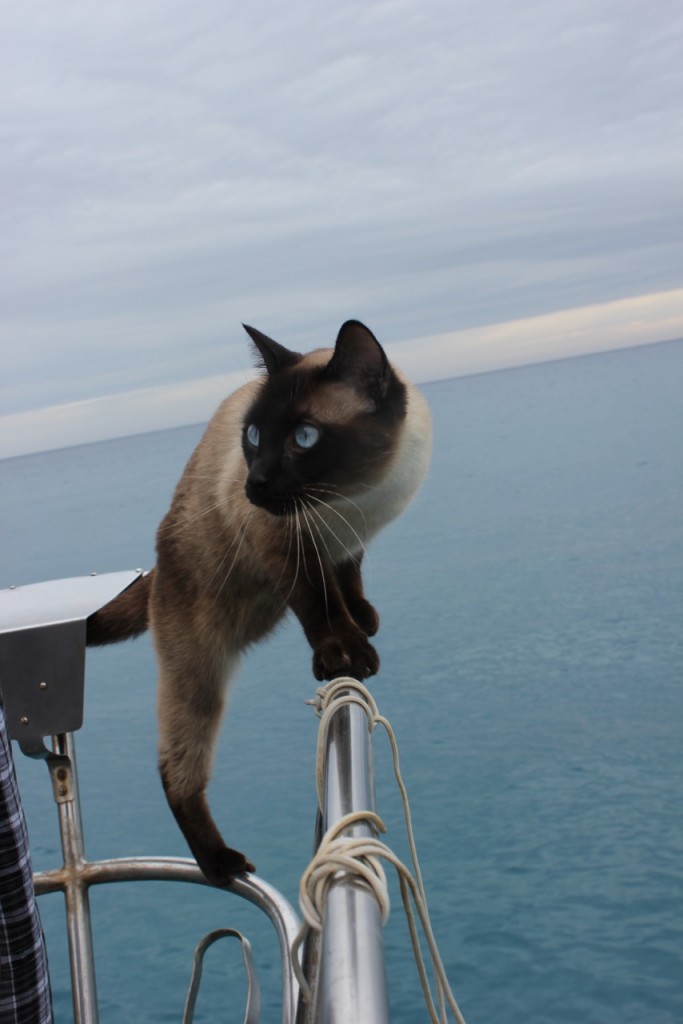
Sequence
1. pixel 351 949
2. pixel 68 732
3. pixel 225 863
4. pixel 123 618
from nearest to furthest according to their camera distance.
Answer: pixel 351 949 → pixel 68 732 → pixel 225 863 → pixel 123 618

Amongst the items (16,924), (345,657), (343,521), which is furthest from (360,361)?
(16,924)

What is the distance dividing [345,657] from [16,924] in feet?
1.84

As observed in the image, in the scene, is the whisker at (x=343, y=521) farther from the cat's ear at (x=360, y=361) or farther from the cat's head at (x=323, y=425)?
the cat's ear at (x=360, y=361)

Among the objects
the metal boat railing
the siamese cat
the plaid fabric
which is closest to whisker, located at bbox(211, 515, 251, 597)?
the siamese cat

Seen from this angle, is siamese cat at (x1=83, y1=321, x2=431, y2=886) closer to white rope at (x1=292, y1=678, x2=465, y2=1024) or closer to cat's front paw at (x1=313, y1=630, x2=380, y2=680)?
cat's front paw at (x1=313, y1=630, x2=380, y2=680)

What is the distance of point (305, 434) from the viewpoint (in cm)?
113

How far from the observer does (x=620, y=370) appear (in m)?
25.7

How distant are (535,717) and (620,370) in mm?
21690

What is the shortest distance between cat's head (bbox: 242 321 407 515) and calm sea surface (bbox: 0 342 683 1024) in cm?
31

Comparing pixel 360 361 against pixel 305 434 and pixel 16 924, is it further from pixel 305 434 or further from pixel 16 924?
pixel 16 924

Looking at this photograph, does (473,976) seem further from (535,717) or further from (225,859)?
(225,859)

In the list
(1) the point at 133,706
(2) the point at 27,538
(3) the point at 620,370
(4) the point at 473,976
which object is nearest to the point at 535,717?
(4) the point at 473,976

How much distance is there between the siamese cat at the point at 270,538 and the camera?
1126 mm

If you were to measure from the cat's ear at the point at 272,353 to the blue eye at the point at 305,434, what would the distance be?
10 centimetres
